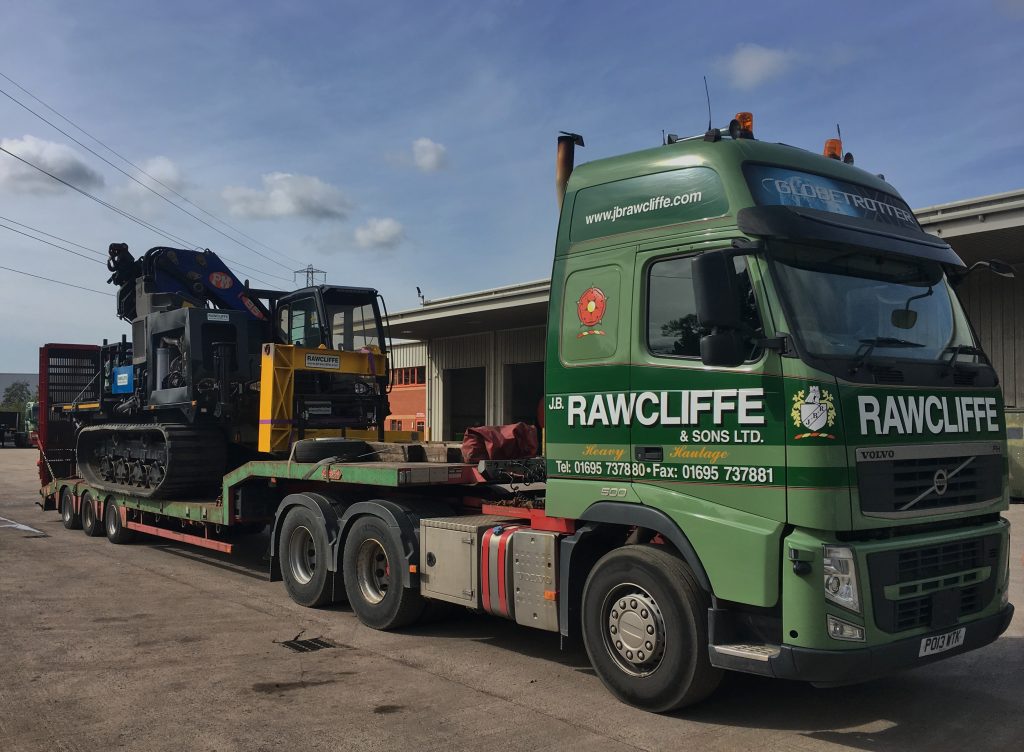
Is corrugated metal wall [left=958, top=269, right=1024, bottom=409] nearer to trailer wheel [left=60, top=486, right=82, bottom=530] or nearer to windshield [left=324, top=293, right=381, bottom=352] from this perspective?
windshield [left=324, top=293, right=381, bottom=352]

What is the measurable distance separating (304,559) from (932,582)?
6063 mm

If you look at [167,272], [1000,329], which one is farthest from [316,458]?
[1000,329]

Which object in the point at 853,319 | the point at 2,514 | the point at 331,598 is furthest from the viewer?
the point at 2,514

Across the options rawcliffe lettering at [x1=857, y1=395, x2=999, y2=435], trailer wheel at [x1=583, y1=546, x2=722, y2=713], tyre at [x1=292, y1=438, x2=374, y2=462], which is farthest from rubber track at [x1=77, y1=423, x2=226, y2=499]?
rawcliffe lettering at [x1=857, y1=395, x2=999, y2=435]

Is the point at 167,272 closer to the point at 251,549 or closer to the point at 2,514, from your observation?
the point at 251,549

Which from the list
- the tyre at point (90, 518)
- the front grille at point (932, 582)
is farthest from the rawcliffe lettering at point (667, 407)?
the tyre at point (90, 518)

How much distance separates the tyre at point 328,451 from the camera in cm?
902

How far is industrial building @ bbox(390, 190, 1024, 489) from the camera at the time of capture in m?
16.4

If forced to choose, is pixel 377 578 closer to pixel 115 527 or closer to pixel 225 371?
pixel 225 371

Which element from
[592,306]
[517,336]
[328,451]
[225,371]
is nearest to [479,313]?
[517,336]

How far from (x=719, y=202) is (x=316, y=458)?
5.20 metres

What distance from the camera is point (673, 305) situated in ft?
18.4

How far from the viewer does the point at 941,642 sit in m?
5.14

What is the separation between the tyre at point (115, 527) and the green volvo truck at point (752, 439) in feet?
→ 28.4
